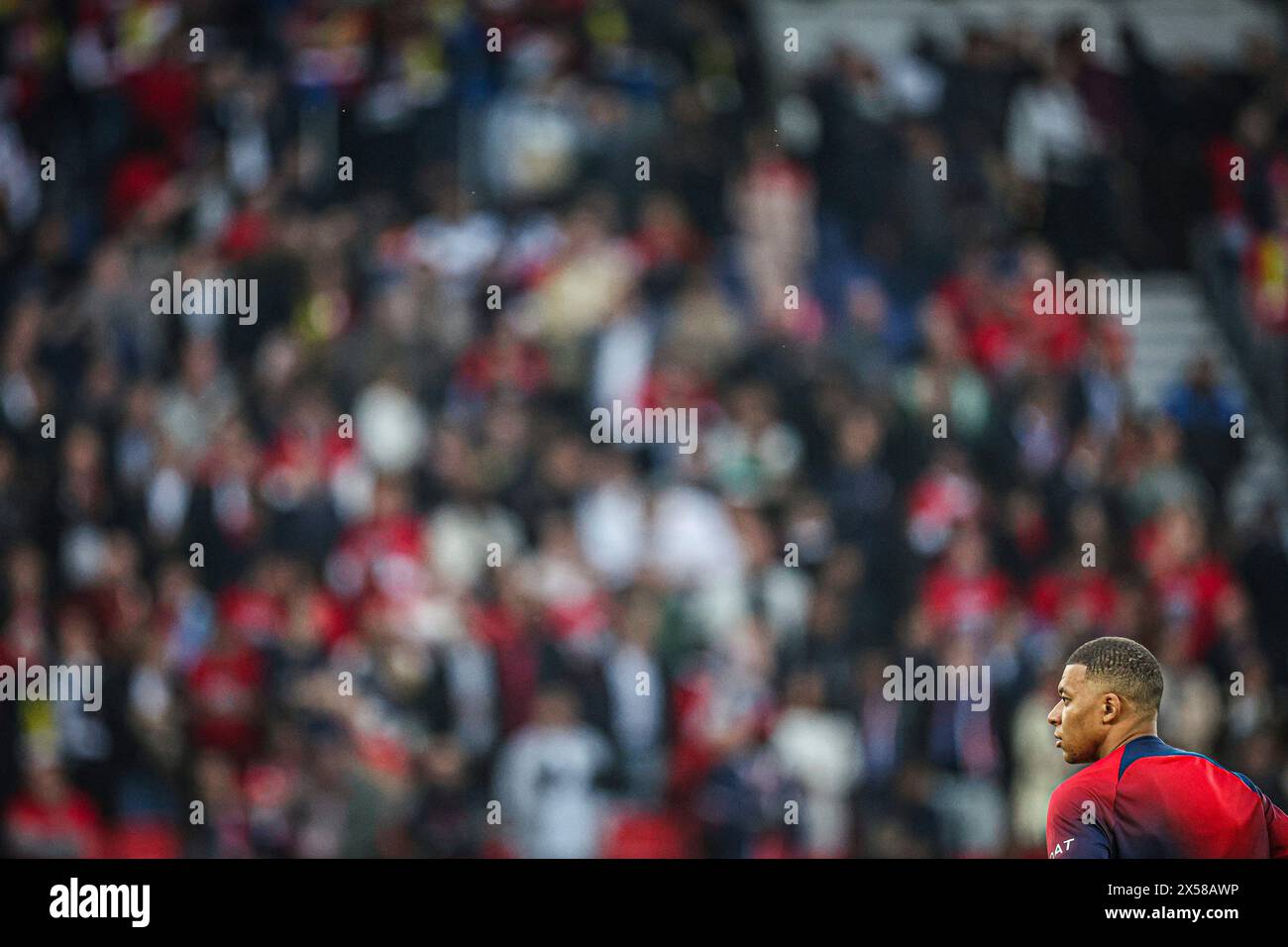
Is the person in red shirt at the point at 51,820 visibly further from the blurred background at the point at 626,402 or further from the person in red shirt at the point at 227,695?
the person in red shirt at the point at 227,695

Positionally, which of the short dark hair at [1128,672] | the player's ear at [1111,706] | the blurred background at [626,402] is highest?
the blurred background at [626,402]

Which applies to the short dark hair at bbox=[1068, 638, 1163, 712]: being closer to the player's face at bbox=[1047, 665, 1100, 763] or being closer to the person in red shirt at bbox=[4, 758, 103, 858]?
the player's face at bbox=[1047, 665, 1100, 763]

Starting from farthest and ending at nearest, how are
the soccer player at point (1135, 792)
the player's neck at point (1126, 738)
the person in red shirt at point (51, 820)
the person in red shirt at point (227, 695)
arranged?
1. the person in red shirt at point (227, 695)
2. the person in red shirt at point (51, 820)
3. the player's neck at point (1126, 738)
4. the soccer player at point (1135, 792)

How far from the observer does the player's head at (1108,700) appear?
113 inches

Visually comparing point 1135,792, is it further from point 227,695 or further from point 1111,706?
point 227,695

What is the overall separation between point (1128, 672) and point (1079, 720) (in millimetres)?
119

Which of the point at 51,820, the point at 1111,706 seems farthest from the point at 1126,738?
the point at 51,820

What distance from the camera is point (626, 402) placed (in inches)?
252

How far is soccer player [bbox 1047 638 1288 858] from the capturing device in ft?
9.00

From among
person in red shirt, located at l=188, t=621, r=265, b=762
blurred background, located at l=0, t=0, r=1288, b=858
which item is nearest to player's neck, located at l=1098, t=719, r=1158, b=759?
blurred background, located at l=0, t=0, r=1288, b=858

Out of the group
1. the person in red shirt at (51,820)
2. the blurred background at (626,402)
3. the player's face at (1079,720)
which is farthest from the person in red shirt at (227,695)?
the player's face at (1079,720)

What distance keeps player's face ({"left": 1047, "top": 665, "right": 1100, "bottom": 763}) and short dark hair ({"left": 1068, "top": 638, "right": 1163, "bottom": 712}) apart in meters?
0.03

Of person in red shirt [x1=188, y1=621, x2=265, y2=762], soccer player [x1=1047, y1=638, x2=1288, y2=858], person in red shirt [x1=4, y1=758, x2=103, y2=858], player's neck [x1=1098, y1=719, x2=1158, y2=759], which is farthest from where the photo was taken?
person in red shirt [x1=188, y1=621, x2=265, y2=762]
